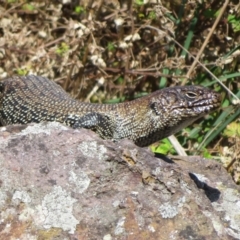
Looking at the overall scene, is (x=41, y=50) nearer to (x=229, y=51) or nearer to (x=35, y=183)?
(x=229, y=51)

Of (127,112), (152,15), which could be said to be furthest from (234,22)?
(127,112)

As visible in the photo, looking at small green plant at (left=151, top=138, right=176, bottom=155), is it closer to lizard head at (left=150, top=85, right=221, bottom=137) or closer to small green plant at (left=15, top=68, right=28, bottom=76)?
lizard head at (left=150, top=85, right=221, bottom=137)

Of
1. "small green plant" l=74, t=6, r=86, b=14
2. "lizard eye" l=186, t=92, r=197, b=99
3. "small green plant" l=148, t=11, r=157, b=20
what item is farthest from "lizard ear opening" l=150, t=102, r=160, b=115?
"small green plant" l=74, t=6, r=86, b=14

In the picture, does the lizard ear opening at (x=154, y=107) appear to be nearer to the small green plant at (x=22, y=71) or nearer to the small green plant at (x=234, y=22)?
the small green plant at (x=234, y=22)

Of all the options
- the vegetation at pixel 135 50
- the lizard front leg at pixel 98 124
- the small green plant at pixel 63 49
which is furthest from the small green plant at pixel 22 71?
the lizard front leg at pixel 98 124

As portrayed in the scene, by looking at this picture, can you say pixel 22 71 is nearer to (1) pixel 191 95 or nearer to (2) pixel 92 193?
(1) pixel 191 95

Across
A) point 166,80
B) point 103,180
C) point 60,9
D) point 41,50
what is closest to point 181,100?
point 103,180
